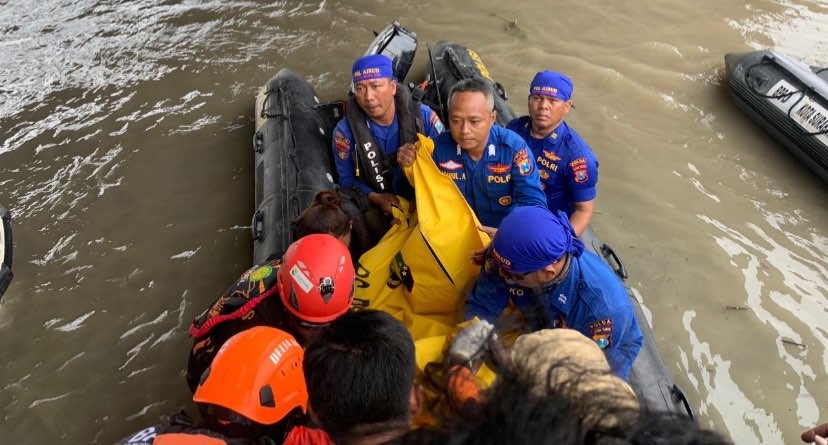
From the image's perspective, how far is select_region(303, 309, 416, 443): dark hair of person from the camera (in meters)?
1.17

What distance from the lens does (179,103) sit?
4711 mm

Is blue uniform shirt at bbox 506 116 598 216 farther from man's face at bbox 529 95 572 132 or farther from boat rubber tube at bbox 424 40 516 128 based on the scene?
boat rubber tube at bbox 424 40 516 128

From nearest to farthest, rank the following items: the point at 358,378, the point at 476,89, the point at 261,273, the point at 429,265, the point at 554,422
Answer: the point at 554,422 < the point at 358,378 < the point at 261,273 < the point at 429,265 < the point at 476,89

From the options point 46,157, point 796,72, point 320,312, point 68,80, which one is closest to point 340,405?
point 320,312

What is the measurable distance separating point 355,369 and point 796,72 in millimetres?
4535

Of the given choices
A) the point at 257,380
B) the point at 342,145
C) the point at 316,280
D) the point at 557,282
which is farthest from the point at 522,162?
the point at 257,380

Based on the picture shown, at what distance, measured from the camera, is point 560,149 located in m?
2.91

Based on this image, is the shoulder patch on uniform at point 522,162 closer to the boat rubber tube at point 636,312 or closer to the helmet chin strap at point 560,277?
the boat rubber tube at point 636,312

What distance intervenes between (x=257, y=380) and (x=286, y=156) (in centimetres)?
221

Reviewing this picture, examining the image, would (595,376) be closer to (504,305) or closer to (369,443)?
(369,443)

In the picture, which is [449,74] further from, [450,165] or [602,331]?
[602,331]

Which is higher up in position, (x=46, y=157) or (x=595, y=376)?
(x=595, y=376)

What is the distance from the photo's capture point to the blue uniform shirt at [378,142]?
3.10 m

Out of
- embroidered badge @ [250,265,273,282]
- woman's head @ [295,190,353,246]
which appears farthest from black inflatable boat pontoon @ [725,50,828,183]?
embroidered badge @ [250,265,273,282]
